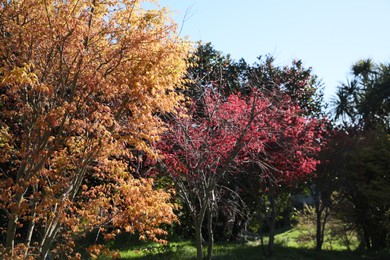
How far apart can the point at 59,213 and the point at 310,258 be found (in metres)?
9.12

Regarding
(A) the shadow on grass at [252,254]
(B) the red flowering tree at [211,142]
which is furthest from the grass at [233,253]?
(B) the red flowering tree at [211,142]

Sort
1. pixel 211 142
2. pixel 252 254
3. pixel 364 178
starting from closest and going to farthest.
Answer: pixel 211 142, pixel 252 254, pixel 364 178

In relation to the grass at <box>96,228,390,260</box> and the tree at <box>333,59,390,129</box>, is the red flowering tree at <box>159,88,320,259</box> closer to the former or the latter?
the grass at <box>96,228,390,260</box>

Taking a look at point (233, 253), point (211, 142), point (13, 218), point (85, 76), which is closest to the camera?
point (85, 76)

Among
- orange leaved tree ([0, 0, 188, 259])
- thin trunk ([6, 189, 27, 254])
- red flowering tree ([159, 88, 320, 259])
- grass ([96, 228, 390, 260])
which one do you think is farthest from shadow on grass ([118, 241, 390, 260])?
thin trunk ([6, 189, 27, 254])

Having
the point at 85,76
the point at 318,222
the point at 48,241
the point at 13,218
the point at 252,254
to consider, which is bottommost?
the point at 252,254

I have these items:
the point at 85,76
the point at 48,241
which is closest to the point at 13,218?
the point at 48,241

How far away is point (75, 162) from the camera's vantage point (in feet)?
23.0

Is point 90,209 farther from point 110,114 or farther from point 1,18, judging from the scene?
point 1,18

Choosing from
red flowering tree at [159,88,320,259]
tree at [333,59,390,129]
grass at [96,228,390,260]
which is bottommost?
grass at [96,228,390,260]

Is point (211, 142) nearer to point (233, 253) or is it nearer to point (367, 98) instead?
point (233, 253)

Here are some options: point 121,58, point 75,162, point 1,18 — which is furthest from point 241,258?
point 1,18

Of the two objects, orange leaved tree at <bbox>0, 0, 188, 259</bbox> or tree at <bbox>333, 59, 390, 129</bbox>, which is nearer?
orange leaved tree at <bbox>0, 0, 188, 259</bbox>

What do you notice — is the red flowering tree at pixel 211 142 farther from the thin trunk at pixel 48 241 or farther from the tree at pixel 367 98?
the tree at pixel 367 98
